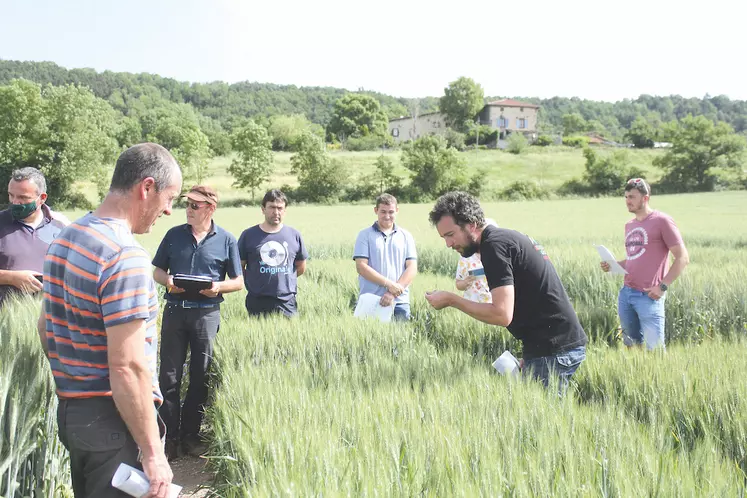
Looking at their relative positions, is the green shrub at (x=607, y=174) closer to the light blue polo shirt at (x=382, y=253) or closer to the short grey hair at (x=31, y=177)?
the light blue polo shirt at (x=382, y=253)

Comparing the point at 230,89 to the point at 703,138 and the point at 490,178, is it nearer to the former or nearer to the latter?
the point at 490,178

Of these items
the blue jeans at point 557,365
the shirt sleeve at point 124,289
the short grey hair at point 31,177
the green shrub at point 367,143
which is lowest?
the blue jeans at point 557,365

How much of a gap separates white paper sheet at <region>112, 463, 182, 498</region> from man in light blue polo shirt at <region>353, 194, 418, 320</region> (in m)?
3.57

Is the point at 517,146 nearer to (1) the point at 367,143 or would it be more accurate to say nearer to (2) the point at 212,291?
(1) the point at 367,143

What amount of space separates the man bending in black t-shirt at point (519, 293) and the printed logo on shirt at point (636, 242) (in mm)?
2164

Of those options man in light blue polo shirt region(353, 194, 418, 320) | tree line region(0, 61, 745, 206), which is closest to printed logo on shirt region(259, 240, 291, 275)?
man in light blue polo shirt region(353, 194, 418, 320)

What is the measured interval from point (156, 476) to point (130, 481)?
0.09m

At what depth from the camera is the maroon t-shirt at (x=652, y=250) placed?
195 inches

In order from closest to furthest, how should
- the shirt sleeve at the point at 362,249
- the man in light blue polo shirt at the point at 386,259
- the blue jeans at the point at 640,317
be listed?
the blue jeans at the point at 640,317 < the man in light blue polo shirt at the point at 386,259 < the shirt sleeve at the point at 362,249

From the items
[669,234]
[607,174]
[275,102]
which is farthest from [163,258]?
[275,102]

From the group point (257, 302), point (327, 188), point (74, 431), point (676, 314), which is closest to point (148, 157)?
point (74, 431)

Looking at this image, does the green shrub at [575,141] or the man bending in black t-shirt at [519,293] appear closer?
the man bending in black t-shirt at [519,293]

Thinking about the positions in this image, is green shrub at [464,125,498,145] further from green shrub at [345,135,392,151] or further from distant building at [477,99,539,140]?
green shrub at [345,135,392,151]

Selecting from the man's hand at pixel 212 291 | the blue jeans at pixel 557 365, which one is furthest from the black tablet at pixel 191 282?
the blue jeans at pixel 557 365
